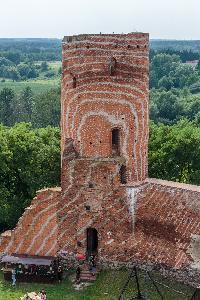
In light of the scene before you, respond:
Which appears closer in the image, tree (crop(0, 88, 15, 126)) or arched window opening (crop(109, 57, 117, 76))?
arched window opening (crop(109, 57, 117, 76))

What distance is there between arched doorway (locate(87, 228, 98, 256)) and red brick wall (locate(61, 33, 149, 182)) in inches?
127

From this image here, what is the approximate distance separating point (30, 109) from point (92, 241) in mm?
62621

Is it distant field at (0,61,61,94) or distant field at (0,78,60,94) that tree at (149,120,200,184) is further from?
distant field at (0,61,61,94)

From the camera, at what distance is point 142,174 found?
26250 mm

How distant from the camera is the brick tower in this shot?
2495cm

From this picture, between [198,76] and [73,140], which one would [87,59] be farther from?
[198,76]

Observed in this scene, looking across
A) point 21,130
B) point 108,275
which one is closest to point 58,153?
point 21,130

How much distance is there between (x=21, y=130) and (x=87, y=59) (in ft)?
38.4

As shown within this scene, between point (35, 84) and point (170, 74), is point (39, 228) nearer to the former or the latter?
point (170, 74)

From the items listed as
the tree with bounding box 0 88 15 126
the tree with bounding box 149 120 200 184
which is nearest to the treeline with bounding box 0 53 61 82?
the tree with bounding box 0 88 15 126

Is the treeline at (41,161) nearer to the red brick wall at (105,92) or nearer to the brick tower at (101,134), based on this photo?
the brick tower at (101,134)

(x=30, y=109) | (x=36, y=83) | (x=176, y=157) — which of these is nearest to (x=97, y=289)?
(x=176, y=157)

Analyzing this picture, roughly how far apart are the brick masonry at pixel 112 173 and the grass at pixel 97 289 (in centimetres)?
90

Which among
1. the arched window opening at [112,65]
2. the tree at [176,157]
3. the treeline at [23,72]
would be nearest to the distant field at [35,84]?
the treeline at [23,72]
